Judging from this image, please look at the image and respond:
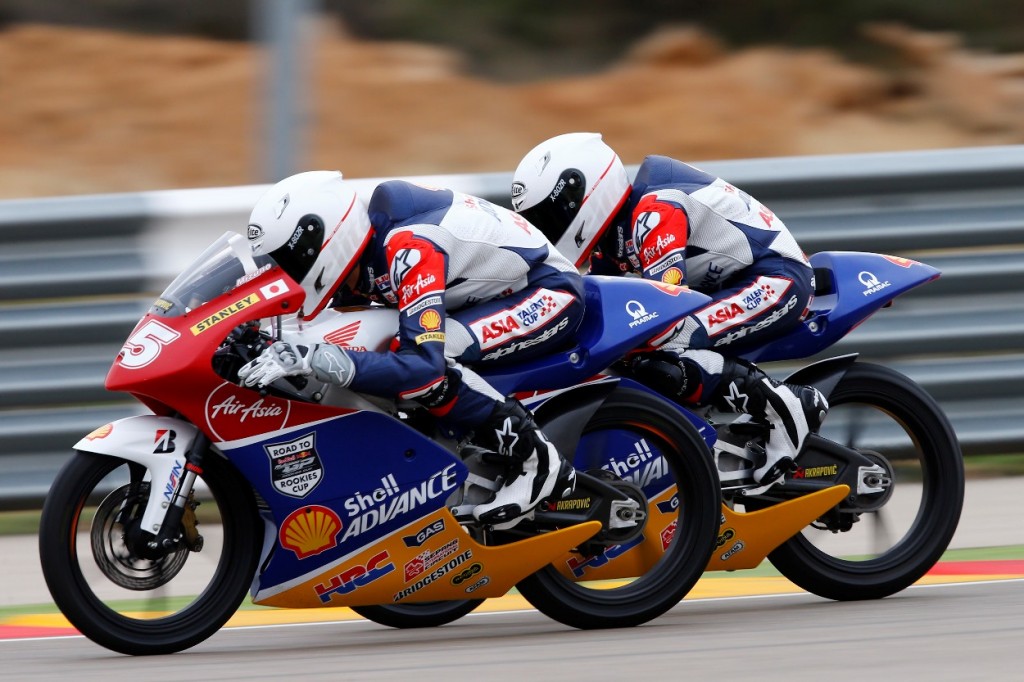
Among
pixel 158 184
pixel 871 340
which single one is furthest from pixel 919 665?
pixel 158 184

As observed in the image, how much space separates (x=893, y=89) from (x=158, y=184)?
24.0 ft

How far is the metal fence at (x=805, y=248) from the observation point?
802 centimetres

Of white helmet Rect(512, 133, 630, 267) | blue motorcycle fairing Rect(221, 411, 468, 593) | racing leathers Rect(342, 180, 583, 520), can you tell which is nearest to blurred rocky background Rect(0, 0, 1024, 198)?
white helmet Rect(512, 133, 630, 267)

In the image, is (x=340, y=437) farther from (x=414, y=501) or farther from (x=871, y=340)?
(x=871, y=340)

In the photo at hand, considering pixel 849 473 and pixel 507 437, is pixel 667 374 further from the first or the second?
pixel 849 473

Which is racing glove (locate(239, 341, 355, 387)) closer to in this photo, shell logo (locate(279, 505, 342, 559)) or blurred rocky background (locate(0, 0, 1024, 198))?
shell logo (locate(279, 505, 342, 559))

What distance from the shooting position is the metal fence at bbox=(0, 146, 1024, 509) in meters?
8.02

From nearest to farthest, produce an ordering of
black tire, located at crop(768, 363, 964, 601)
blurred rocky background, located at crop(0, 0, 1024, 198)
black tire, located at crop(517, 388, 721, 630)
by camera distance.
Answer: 1. black tire, located at crop(517, 388, 721, 630)
2. black tire, located at crop(768, 363, 964, 601)
3. blurred rocky background, located at crop(0, 0, 1024, 198)

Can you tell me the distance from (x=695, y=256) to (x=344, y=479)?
5.24ft

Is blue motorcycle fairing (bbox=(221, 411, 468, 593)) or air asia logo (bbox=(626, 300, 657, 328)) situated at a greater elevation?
air asia logo (bbox=(626, 300, 657, 328))

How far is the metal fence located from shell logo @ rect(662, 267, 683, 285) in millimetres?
2265

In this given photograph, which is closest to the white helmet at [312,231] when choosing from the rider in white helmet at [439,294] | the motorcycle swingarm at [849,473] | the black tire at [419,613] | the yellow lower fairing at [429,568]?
the rider in white helmet at [439,294]

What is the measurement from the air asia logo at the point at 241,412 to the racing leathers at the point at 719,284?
4.43ft

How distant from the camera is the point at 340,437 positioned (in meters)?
5.51
